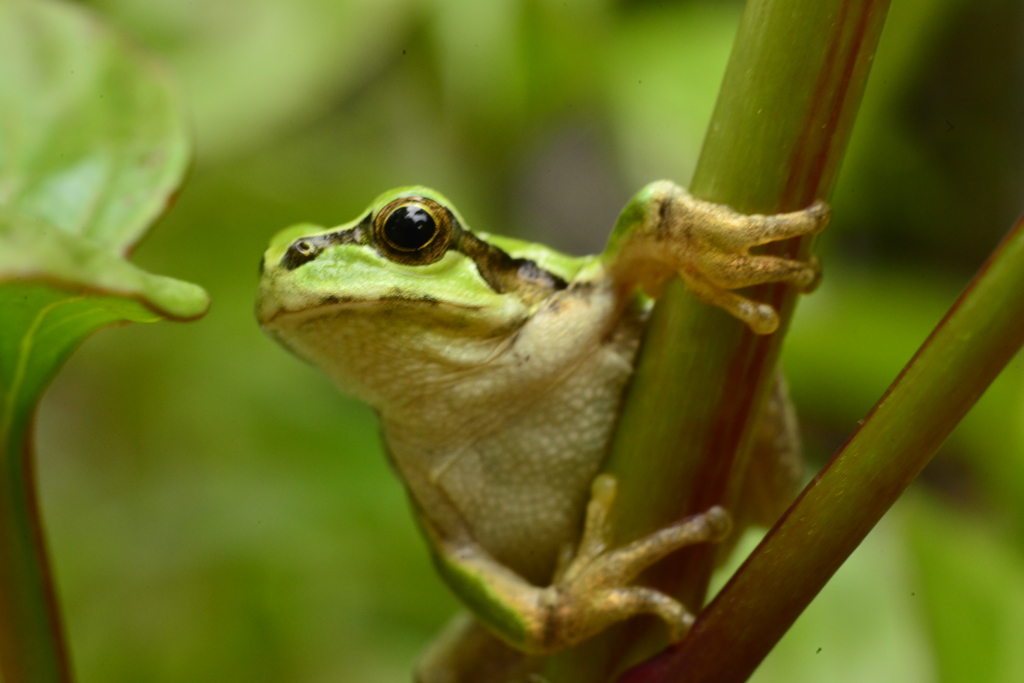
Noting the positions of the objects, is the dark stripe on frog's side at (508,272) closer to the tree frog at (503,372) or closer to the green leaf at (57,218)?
the tree frog at (503,372)

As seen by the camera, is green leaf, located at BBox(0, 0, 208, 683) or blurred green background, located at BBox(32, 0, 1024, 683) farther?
blurred green background, located at BBox(32, 0, 1024, 683)

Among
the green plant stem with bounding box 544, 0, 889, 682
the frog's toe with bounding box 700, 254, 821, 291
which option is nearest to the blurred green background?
the green plant stem with bounding box 544, 0, 889, 682

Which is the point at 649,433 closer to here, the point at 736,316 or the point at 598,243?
the point at 736,316

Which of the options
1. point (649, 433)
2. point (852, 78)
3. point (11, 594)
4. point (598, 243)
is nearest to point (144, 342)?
point (598, 243)

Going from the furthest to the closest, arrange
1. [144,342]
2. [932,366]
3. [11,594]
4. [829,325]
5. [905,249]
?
[905,249]
[144,342]
[829,325]
[11,594]
[932,366]

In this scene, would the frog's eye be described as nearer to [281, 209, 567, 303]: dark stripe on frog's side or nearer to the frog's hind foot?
[281, 209, 567, 303]: dark stripe on frog's side

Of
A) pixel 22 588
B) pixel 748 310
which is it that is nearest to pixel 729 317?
pixel 748 310
